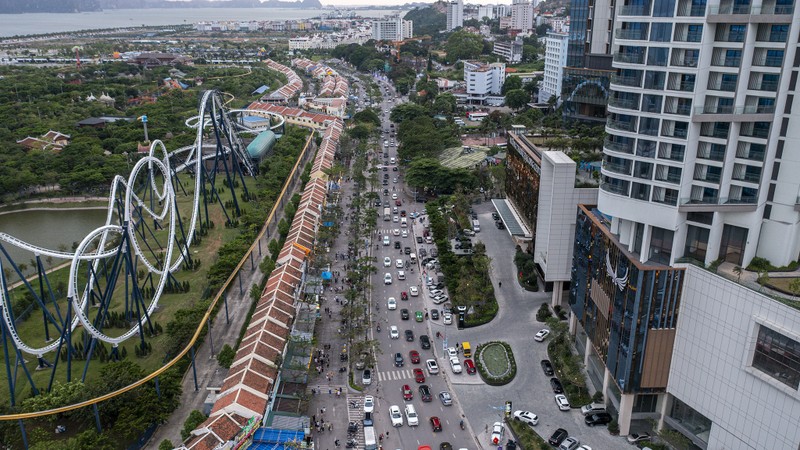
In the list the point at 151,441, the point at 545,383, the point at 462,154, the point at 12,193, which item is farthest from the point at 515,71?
the point at 151,441

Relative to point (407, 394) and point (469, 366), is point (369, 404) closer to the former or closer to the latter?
point (407, 394)

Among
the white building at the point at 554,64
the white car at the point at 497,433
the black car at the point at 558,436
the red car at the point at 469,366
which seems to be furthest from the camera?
the white building at the point at 554,64

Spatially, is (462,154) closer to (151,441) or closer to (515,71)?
(151,441)

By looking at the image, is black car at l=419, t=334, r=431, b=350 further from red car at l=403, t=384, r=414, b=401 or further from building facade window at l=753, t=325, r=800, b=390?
building facade window at l=753, t=325, r=800, b=390

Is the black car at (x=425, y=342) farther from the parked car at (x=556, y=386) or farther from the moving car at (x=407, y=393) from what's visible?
the parked car at (x=556, y=386)

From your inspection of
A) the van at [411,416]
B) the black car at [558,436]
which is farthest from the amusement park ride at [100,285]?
the black car at [558,436]

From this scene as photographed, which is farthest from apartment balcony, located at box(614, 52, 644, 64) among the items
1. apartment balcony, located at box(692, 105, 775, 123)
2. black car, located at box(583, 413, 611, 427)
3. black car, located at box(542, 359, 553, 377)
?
black car, located at box(542, 359, 553, 377)
